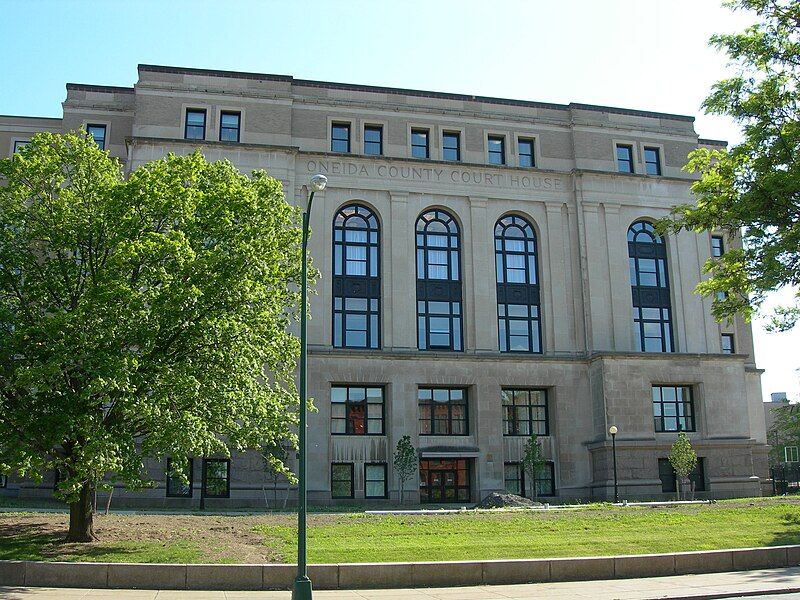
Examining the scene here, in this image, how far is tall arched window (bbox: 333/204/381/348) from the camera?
46.3 meters

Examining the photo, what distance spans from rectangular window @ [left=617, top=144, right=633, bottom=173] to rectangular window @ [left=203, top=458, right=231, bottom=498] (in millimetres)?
31809

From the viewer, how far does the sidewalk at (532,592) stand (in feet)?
54.7

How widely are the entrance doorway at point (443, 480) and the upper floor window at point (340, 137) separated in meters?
19.8

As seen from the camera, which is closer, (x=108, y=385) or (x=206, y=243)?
(x=108, y=385)

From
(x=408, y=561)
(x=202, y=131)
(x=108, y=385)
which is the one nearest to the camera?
(x=108, y=385)

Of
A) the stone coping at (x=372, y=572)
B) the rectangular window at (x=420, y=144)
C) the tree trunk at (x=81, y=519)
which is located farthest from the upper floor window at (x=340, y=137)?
the stone coping at (x=372, y=572)

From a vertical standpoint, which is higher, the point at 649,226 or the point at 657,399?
the point at 649,226

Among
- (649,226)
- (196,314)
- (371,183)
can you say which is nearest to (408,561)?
(196,314)

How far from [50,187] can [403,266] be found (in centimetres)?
2689

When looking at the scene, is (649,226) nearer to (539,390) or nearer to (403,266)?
(539,390)

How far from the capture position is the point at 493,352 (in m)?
47.1

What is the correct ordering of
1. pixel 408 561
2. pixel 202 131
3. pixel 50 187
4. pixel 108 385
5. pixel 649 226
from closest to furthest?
pixel 108 385 → pixel 408 561 → pixel 50 187 → pixel 202 131 → pixel 649 226

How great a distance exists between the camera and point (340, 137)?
49.1m

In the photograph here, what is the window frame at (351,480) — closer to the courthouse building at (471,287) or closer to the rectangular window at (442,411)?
the courthouse building at (471,287)
